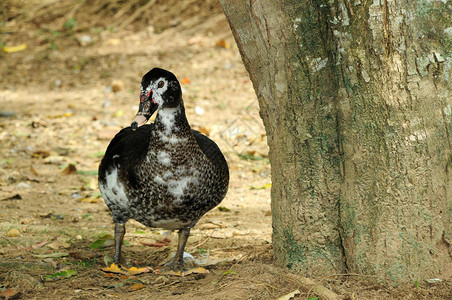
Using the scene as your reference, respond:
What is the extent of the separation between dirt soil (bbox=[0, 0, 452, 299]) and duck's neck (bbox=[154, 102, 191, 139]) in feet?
2.79

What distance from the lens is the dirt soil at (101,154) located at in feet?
10.9

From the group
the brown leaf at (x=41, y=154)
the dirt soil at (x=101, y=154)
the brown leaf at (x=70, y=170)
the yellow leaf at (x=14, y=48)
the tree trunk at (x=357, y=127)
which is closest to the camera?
the tree trunk at (x=357, y=127)

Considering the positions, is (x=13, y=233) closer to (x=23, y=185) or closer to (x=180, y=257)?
(x=180, y=257)

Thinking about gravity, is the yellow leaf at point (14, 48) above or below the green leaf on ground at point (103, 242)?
above

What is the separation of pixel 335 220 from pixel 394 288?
1.44ft

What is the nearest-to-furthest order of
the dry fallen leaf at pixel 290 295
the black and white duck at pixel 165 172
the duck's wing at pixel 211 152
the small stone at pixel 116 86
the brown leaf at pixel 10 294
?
the dry fallen leaf at pixel 290 295
the brown leaf at pixel 10 294
the black and white duck at pixel 165 172
the duck's wing at pixel 211 152
the small stone at pixel 116 86

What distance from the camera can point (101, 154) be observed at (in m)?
6.34

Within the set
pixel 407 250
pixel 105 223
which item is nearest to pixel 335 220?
pixel 407 250

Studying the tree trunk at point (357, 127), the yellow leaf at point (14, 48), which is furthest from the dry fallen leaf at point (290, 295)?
the yellow leaf at point (14, 48)

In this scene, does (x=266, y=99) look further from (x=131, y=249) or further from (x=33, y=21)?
(x=33, y=21)

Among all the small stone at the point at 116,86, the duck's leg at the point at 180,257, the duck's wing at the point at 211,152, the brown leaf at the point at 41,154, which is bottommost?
the duck's leg at the point at 180,257

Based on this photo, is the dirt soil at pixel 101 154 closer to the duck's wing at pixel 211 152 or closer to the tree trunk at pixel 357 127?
the tree trunk at pixel 357 127

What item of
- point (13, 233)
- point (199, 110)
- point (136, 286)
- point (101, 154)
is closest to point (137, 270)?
point (136, 286)

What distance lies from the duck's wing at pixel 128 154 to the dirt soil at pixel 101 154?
23.6 inches
